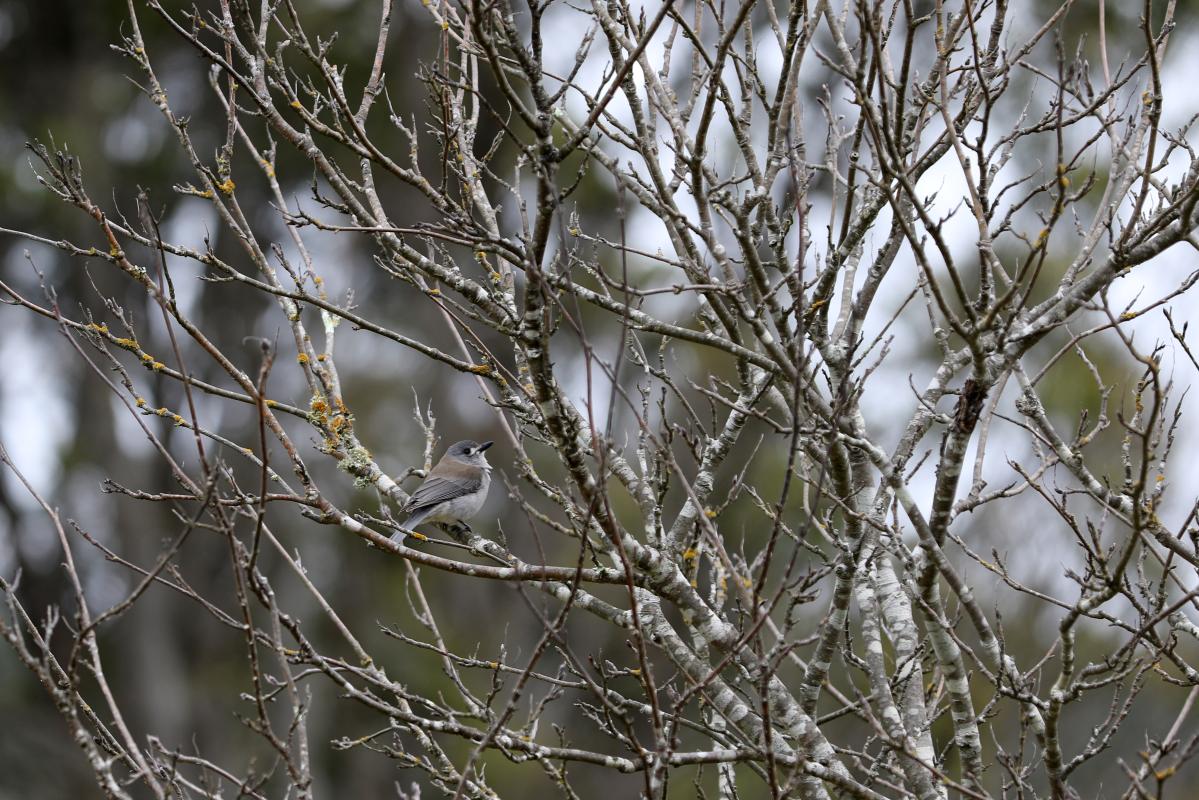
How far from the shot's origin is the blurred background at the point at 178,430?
1647cm

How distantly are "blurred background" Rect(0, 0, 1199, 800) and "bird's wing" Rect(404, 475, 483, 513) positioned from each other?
8491 mm

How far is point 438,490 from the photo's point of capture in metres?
6.02

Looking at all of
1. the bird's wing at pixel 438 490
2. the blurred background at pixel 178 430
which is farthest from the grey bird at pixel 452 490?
the blurred background at pixel 178 430

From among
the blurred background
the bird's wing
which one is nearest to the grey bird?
the bird's wing

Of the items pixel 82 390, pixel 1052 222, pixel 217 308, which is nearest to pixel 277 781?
pixel 82 390

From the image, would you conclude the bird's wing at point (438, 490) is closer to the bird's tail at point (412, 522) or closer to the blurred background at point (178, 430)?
the bird's tail at point (412, 522)

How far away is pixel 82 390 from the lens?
57.0 ft

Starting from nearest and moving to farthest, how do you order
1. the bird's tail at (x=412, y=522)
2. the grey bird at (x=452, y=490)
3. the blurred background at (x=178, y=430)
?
the bird's tail at (x=412, y=522) < the grey bird at (x=452, y=490) < the blurred background at (x=178, y=430)

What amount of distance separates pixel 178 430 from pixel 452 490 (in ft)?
37.7

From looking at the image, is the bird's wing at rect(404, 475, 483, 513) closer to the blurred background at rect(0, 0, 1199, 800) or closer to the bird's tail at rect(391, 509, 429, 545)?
the bird's tail at rect(391, 509, 429, 545)

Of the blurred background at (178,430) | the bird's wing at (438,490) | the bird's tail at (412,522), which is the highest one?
the blurred background at (178,430)

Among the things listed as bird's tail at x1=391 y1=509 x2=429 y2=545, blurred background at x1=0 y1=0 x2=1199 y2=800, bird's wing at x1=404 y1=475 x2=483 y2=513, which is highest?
blurred background at x1=0 y1=0 x2=1199 y2=800

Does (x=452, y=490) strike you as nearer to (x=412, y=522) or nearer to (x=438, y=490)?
(x=438, y=490)

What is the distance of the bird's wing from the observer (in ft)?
18.5
